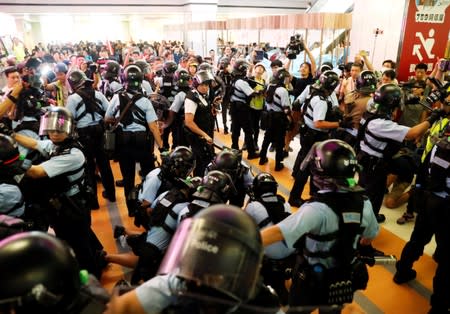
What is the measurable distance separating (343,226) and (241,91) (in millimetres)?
4392

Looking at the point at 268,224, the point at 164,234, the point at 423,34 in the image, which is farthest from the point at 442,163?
the point at 423,34

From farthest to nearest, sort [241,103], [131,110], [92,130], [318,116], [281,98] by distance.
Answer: [241,103]
[281,98]
[92,130]
[318,116]
[131,110]

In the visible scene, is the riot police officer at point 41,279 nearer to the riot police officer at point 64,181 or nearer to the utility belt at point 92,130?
the riot police officer at point 64,181

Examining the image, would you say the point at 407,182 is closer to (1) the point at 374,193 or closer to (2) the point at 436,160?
(1) the point at 374,193

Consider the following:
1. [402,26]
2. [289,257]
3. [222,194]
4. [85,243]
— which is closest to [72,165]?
[85,243]

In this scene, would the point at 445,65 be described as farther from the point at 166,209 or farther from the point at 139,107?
the point at 166,209

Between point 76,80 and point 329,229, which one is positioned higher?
point 76,80

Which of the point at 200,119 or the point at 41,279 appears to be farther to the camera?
the point at 200,119

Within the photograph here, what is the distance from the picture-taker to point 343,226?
6.51ft

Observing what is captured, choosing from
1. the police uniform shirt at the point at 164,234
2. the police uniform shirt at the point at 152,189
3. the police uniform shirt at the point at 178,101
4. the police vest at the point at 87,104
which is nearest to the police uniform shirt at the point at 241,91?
the police uniform shirt at the point at 178,101

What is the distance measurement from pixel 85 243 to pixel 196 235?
7.86 feet

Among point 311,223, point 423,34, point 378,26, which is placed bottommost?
point 311,223

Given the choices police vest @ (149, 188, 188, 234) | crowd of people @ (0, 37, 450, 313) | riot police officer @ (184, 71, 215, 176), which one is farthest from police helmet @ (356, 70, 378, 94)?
police vest @ (149, 188, 188, 234)

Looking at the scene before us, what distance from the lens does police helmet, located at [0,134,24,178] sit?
236 cm
